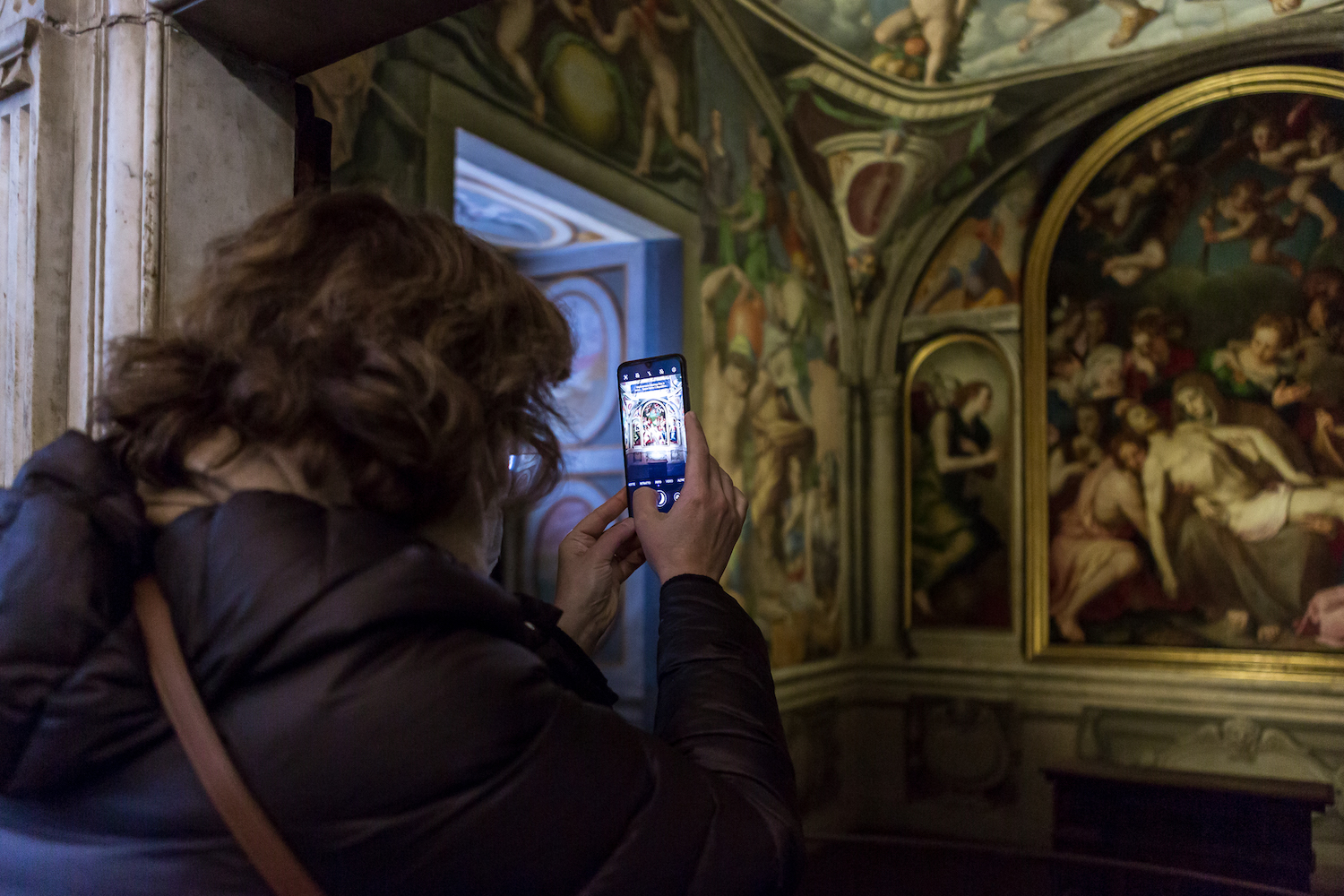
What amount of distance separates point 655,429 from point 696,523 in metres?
0.47

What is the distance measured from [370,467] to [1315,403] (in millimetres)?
6587

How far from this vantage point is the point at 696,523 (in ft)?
4.50

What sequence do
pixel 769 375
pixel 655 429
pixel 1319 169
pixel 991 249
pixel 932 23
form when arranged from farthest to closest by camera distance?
pixel 991 249, pixel 1319 169, pixel 769 375, pixel 932 23, pixel 655 429

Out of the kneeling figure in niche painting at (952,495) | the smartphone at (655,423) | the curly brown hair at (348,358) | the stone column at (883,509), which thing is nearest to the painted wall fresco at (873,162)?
the stone column at (883,509)

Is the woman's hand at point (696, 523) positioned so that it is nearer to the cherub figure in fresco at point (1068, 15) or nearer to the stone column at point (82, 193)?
the stone column at point (82, 193)

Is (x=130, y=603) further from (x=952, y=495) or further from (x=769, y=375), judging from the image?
(x=952, y=495)

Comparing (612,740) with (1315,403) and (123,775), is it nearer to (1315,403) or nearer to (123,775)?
(123,775)

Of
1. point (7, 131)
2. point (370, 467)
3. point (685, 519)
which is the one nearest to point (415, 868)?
point (370, 467)

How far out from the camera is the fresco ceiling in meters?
5.58

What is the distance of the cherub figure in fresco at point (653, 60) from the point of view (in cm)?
455

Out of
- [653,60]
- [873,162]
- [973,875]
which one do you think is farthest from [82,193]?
[873,162]

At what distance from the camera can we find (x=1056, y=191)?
695 cm

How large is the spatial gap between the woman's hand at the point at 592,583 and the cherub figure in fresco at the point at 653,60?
3340 millimetres

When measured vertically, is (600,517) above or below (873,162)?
below
